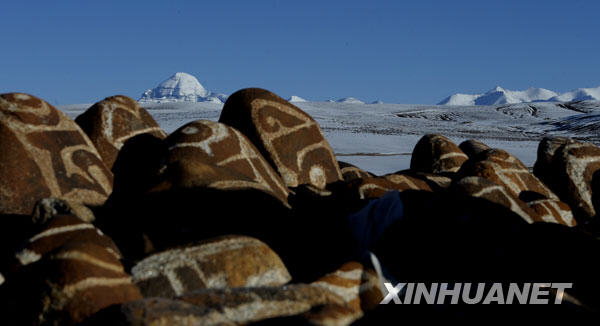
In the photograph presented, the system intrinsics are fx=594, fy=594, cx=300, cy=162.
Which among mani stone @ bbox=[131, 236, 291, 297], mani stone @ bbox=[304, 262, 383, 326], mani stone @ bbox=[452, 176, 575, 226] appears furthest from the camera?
mani stone @ bbox=[452, 176, 575, 226]

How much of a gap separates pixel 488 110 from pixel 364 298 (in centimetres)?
5038

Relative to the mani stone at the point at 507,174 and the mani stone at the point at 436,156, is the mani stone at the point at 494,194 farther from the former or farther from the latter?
the mani stone at the point at 436,156

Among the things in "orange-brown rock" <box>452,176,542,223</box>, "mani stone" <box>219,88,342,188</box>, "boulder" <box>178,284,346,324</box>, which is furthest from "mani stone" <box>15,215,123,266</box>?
"mani stone" <box>219,88,342,188</box>

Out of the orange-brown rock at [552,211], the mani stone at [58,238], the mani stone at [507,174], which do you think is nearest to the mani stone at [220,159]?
the mani stone at [58,238]

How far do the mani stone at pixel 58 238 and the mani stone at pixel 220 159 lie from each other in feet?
2.88

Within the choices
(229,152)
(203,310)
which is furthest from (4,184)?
(203,310)

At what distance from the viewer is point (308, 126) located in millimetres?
6871

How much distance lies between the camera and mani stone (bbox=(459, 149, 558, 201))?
5.73 metres

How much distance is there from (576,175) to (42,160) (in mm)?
5269

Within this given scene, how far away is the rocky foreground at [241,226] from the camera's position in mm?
2885

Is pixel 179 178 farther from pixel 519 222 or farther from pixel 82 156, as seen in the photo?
pixel 519 222

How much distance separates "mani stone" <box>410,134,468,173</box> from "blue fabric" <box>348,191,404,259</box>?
148 inches

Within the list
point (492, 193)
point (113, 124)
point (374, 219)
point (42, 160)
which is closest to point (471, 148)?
point (492, 193)

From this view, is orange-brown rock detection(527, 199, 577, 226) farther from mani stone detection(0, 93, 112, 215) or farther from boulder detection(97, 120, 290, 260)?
mani stone detection(0, 93, 112, 215)
